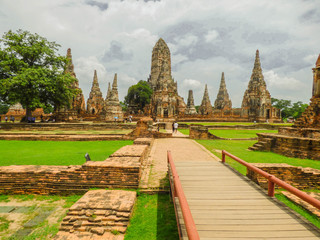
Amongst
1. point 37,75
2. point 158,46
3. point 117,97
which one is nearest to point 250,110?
point 117,97

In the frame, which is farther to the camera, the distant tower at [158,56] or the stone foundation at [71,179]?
the distant tower at [158,56]

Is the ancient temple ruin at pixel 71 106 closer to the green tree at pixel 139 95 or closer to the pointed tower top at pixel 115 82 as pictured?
the pointed tower top at pixel 115 82

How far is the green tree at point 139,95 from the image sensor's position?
47656mm

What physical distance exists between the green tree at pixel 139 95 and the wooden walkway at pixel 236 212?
44610 mm

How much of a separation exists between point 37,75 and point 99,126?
7.56 metres

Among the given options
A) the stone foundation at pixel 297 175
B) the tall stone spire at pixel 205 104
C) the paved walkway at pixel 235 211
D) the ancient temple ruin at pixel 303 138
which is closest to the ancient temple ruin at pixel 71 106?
the ancient temple ruin at pixel 303 138

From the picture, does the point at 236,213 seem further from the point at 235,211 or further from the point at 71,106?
the point at 71,106

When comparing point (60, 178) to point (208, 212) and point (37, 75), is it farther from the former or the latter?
point (37, 75)

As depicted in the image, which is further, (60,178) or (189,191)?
(60,178)

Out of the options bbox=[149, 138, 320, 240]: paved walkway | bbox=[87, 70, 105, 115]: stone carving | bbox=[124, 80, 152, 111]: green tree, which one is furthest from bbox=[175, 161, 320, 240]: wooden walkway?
bbox=[124, 80, 152, 111]: green tree

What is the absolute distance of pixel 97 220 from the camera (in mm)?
2717

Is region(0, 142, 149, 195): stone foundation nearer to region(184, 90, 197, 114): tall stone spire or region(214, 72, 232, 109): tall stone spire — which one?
region(184, 90, 197, 114): tall stone spire

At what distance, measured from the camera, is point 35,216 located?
311 cm

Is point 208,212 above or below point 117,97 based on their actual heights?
below
